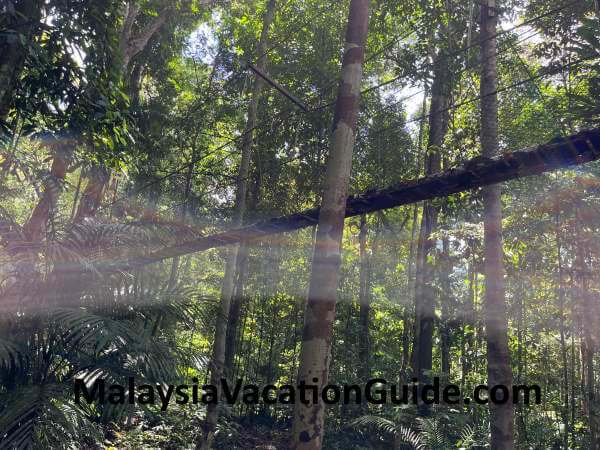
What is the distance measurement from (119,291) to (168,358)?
1132mm

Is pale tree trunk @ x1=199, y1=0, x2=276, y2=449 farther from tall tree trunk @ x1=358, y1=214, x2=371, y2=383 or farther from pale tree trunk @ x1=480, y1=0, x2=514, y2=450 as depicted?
tall tree trunk @ x1=358, y1=214, x2=371, y2=383

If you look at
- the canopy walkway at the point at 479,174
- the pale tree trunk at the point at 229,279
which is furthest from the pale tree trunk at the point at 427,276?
the canopy walkway at the point at 479,174

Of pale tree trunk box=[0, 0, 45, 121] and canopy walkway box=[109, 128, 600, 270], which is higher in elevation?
pale tree trunk box=[0, 0, 45, 121]

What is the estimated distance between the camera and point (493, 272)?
192 inches

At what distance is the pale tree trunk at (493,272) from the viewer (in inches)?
175

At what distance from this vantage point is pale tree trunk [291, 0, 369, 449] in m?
2.75

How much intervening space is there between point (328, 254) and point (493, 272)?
2699 millimetres

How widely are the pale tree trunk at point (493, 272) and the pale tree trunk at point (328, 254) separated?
150 centimetres

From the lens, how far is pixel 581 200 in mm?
6793

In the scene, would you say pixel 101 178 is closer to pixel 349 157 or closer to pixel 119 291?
pixel 119 291

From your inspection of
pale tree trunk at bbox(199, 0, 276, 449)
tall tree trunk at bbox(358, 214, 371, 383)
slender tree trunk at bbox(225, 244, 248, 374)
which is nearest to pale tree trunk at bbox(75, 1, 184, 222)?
pale tree trunk at bbox(199, 0, 276, 449)

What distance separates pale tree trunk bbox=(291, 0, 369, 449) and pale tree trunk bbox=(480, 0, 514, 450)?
4.92 ft

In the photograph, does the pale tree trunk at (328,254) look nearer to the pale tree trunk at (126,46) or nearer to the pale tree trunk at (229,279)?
the pale tree trunk at (229,279)

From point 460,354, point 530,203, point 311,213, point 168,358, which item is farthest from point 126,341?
point 460,354
